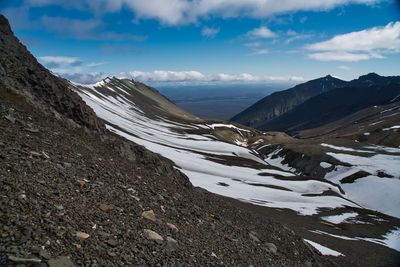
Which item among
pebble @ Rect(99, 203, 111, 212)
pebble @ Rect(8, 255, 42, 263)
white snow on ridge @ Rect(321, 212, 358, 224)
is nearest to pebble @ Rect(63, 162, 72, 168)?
pebble @ Rect(99, 203, 111, 212)

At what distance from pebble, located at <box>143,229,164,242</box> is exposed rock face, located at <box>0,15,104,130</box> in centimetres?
1485

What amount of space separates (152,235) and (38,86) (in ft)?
63.4

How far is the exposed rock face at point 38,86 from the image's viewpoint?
86.8 ft

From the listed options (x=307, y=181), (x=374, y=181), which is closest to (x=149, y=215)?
(x=307, y=181)

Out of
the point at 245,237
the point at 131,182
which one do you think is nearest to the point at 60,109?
the point at 131,182

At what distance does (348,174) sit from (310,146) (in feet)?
115

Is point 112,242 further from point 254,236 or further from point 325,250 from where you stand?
point 325,250

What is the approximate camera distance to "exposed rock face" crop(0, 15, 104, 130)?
2645cm

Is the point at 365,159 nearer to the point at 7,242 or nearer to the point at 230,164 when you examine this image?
the point at 230,164

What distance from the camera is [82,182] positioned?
16000mm

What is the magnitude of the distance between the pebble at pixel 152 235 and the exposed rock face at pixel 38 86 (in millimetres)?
14853

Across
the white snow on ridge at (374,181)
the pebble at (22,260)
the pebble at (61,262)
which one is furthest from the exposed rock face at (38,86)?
the white snow on ridge at (374,181)

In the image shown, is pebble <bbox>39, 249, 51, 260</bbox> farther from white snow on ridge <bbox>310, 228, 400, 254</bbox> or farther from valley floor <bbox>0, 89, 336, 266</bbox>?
white snow on ridge <bbox>310, 228, 400, 254</bbox>

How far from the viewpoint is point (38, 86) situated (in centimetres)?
2869
